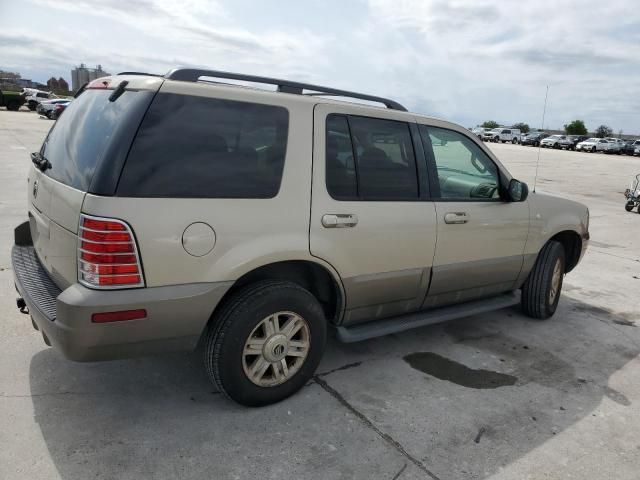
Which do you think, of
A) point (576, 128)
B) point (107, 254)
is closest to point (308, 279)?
point (107, 254)

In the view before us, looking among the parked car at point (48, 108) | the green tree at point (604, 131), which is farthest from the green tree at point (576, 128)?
the parked car at point (48, 108)

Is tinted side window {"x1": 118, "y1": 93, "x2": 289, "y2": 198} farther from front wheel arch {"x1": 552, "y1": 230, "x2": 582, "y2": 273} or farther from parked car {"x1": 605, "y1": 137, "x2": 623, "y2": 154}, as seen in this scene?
parked car {"x1": 605, "y1": 137, "x2": 623, "y2": 154}

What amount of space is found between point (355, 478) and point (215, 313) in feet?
3.73

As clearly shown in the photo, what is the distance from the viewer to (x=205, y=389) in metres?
3.28

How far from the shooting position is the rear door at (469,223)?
3.79 meters

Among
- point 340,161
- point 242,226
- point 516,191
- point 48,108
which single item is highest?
point 48,108

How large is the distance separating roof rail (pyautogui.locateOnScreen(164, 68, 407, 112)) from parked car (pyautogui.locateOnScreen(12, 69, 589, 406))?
10mm

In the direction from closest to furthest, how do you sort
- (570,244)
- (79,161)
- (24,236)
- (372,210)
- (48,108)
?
(79,161)
(372,210)
(24,236)
(570,244)
(48,108)

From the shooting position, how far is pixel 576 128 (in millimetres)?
67375

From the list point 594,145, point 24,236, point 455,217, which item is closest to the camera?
point 24,236

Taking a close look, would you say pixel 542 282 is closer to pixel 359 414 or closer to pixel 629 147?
pixel 359 414

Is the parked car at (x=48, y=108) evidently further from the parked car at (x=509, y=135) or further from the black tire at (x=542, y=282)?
the parked car at (x=509, y=135)

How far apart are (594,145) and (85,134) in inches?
2060

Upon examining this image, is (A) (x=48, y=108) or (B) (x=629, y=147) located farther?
(B) (x=629, y=147)
